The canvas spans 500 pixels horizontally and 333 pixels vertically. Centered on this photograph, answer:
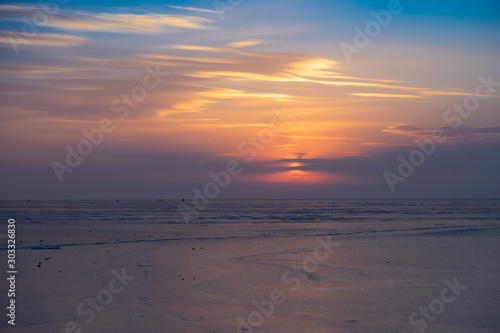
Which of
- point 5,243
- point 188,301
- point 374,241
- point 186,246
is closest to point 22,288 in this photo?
point 188,301

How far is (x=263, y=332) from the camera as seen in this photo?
30.6 feet

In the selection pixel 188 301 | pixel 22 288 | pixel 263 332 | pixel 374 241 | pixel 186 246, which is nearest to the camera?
pixel 263 332

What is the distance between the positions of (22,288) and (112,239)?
551 inches

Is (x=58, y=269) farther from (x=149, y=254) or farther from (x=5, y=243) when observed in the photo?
(x=5, y=243)

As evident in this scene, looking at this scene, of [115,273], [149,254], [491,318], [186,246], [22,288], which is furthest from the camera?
[186,246]

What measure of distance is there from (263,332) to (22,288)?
7341 mm

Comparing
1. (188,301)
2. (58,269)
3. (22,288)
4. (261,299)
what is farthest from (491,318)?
(58,269)

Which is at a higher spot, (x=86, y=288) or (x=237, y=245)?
(x=237, y=245)

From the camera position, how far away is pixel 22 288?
43.0ft

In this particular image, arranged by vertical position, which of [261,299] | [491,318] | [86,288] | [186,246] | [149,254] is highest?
[186,246]

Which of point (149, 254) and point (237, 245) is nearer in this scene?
point (149, 254)

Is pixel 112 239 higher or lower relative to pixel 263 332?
higher

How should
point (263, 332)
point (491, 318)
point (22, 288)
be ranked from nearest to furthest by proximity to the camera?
point (263, 332) < point (491, 318) < point (22, 288)

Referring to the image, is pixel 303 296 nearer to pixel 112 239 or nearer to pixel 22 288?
pixel 22 288
